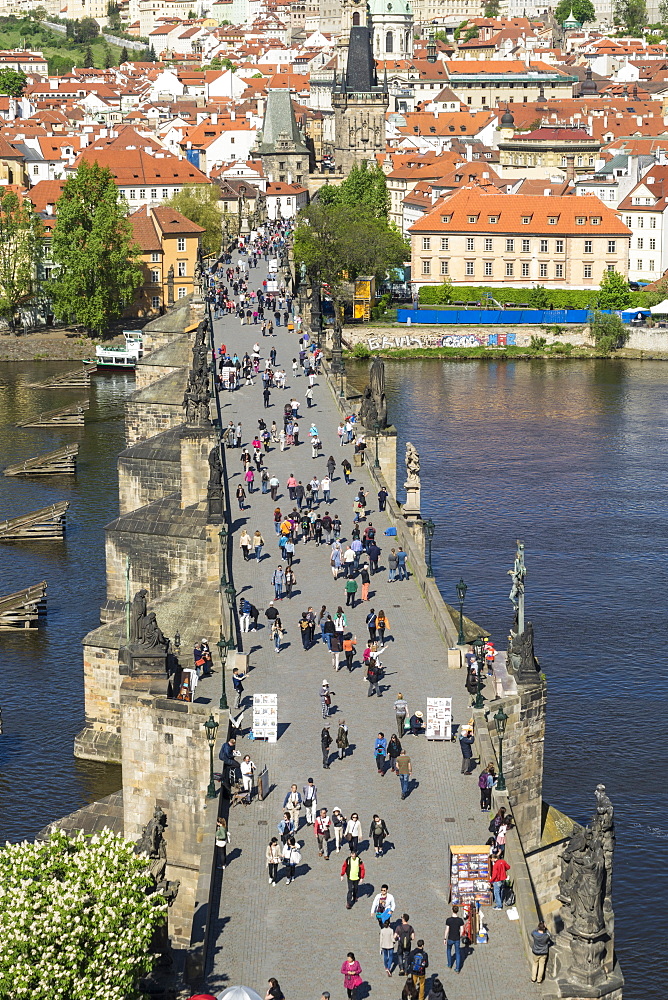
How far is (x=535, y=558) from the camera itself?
7469 centimetres

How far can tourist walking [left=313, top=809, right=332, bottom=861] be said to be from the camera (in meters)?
33.4

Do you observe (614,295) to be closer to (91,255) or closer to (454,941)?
(91,255)

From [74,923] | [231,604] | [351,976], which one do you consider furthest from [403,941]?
[231,604]

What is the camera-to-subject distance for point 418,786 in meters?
35.8

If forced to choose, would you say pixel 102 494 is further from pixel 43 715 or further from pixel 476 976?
pixel 476 976

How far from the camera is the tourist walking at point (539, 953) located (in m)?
28.3

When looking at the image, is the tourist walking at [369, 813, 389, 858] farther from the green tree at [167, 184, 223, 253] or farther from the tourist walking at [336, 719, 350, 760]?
the green tree at [167, 184, 223, 253]

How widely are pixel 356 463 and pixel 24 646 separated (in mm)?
13774

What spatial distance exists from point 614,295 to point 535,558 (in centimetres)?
6540

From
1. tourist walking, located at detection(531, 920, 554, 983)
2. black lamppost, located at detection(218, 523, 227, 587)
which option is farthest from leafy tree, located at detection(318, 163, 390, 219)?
tourist walking, located at detection(531, 920, 554, 983)

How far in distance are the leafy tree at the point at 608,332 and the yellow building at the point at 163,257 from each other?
31.3 meters

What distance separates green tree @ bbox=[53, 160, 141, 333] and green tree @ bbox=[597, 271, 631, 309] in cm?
3564

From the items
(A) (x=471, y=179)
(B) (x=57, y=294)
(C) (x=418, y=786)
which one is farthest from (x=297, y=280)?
(C) (x=418, y=786)

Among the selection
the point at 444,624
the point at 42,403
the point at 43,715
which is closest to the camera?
the point at 444,624
